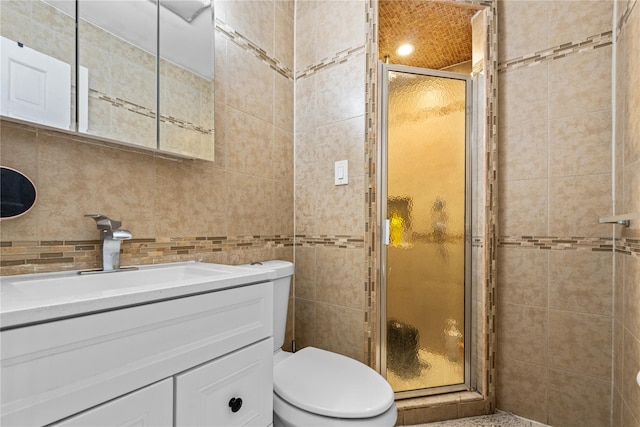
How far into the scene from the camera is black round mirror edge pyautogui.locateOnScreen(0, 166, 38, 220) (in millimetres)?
824

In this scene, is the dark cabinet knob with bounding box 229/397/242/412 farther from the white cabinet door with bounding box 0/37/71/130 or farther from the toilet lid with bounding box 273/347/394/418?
the white cabinet door with bounding box 0/37/71/130

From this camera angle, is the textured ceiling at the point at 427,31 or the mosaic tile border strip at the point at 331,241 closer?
the mosaic tile border strip at the point at 331,241

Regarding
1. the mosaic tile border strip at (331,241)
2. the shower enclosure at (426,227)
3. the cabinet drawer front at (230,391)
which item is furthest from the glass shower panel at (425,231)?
the cabinet drawer front at (230,391)

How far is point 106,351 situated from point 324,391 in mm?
743

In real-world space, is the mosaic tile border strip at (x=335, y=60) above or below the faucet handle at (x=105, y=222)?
above

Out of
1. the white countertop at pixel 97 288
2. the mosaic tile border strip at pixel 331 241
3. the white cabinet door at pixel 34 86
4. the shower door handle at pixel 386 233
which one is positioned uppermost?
the white cabinet door at pixel 34 86

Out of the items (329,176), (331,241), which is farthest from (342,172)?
(331,241)

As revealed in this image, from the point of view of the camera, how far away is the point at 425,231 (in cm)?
172

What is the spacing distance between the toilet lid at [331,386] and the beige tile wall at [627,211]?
93cm

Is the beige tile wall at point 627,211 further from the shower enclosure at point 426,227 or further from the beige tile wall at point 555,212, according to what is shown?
the shower enclosure at point 426,227

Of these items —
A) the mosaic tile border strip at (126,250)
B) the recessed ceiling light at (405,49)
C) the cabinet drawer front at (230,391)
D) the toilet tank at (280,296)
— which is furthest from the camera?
the recessed ceiling light at (405,49)

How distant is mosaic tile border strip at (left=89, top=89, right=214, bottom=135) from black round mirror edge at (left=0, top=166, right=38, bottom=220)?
0.99ft

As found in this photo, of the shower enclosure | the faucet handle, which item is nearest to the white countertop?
the faucet handle

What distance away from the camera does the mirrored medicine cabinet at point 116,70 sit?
0.85m
